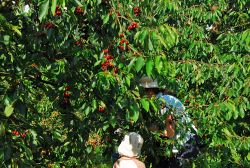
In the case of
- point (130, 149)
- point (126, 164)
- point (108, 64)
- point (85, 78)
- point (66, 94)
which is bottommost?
point (126, 164)

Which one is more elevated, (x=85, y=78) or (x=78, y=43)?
(x=78, y=43)

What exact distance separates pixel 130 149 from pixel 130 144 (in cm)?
6

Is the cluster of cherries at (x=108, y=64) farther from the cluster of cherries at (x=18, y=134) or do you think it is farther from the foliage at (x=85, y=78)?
the cluster of cherries at (x=18, y=134)

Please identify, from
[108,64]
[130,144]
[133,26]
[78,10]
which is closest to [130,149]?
[130,144]

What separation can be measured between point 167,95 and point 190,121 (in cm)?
39

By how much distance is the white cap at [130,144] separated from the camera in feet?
11.4

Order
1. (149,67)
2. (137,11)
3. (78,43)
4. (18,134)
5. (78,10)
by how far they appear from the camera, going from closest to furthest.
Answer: (149,67)
(18,134)
(78,43)
(78,10)
(137,11)

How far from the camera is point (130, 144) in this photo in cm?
345

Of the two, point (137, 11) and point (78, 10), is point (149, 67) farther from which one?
point (137, 11)

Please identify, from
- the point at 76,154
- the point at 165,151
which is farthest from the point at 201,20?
the point at 76,154

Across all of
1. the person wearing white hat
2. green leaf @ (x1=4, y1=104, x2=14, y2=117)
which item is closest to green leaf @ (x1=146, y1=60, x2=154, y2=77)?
green leaf @ (x1=4, y1=104, x2=14, y2=117)

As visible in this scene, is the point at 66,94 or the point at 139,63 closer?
the point at 139,63

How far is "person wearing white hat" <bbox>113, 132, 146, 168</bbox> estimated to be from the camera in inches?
137

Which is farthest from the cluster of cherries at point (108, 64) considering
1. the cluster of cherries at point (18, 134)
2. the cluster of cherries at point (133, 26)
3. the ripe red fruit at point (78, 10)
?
the cluster of cherries at point (18, 134)
